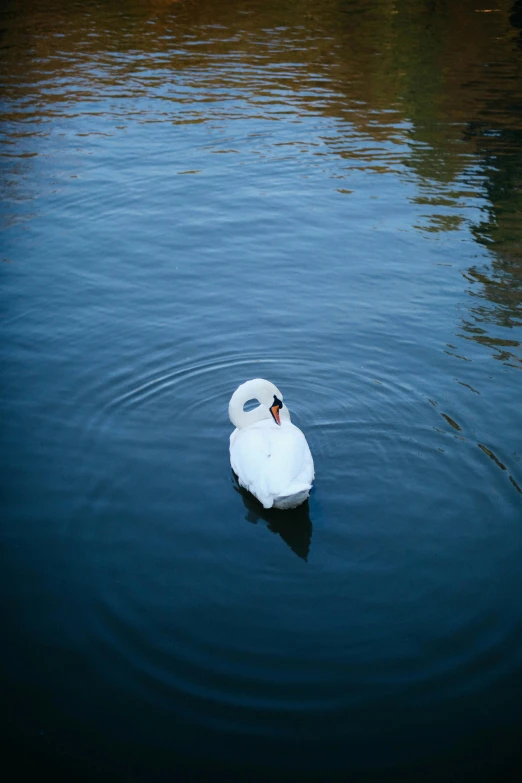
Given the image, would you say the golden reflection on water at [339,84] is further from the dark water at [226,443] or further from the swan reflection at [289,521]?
the swan reflection at [289,521]

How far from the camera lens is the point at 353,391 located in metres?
11.4

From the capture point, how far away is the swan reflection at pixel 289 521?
890 cm

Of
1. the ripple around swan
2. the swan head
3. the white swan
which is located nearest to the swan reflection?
the ripple around swan

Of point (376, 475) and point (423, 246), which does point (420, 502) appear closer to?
point (376, 475)

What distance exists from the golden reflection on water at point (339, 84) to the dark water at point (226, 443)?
0.59 ft

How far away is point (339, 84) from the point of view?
27.2 m

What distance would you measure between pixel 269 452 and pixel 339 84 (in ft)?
69.3

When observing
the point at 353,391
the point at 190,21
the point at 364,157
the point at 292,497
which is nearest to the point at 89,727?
the point at 292,497

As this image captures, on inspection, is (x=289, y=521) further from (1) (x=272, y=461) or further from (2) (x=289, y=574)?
(2) (x=289, y=574)

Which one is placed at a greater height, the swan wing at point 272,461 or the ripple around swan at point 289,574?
the swan wing at point 272,461

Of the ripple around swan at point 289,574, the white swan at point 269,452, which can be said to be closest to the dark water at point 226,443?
the ripple around swan at point 289,574

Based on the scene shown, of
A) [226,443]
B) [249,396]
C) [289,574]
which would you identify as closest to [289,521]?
[289,574]

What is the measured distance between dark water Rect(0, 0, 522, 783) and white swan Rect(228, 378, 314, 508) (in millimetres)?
397

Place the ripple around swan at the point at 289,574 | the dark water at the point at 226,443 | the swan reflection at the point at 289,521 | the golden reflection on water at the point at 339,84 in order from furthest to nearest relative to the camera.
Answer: the golden reflection on water at the point at 339,84
the swan reflection at the point at 289,521
the ripple around swan at the point at 289,574
the dark water at the point at 226,443
